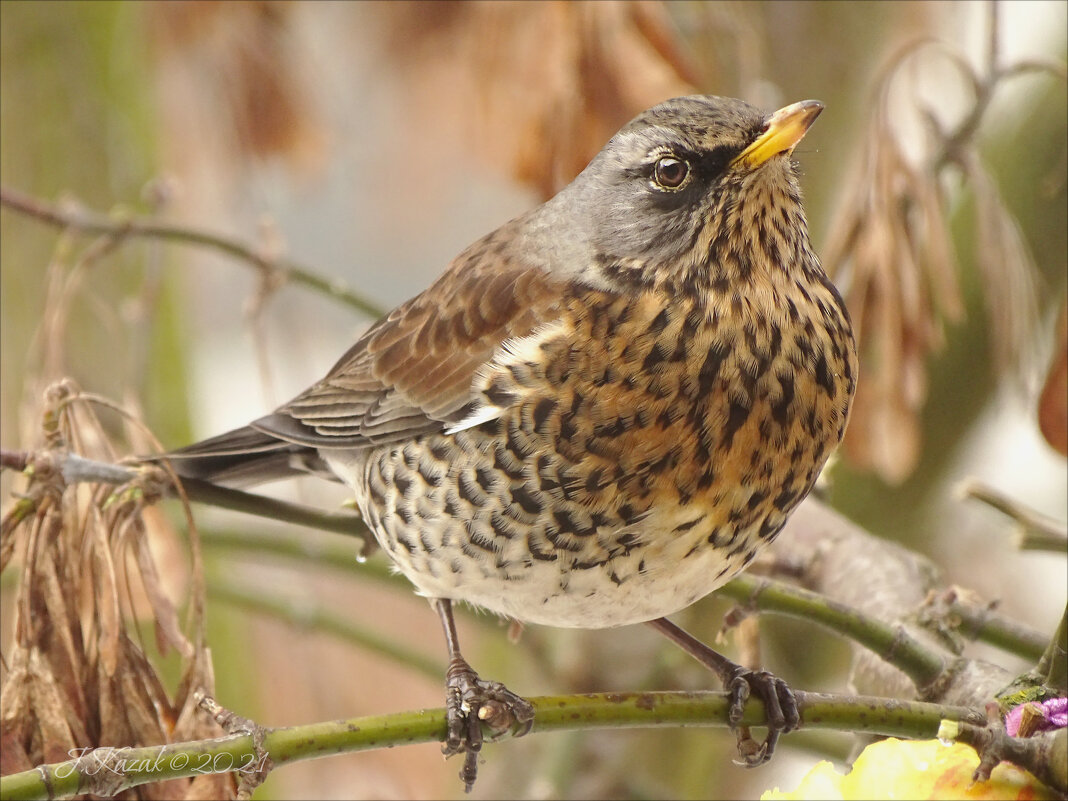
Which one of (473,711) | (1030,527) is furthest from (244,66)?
(1030,527)

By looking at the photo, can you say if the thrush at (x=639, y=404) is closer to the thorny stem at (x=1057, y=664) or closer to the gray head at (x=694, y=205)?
the gray head at (x=694, y=205)

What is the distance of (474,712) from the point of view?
1.55 metres

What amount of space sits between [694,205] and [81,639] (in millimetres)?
849

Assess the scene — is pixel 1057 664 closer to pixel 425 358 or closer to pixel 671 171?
pixel 671 171

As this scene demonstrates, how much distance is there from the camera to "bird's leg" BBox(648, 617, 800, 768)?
144 cm

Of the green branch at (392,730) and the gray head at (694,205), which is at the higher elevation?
the gray head at (694,205)

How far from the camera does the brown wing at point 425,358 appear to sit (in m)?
1.69

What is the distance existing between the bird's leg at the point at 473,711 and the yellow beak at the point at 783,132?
66 centimetres

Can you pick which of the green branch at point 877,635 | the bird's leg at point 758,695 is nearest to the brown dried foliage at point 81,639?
the bird's leg at point 758,695

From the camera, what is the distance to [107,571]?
4.67ft

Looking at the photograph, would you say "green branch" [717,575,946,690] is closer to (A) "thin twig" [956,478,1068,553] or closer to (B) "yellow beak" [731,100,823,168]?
(A) "thin twig" [956,478,1068,553]

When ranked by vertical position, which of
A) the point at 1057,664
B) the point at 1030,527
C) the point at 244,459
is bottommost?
the point at 1057,664

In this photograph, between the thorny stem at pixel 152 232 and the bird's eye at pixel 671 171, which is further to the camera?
the thorny stem at pixel 152 232

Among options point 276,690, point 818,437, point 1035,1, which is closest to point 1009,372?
point 818,437
